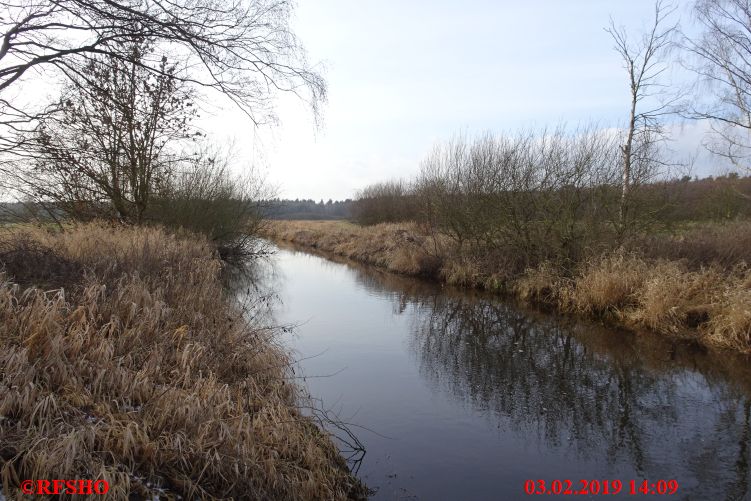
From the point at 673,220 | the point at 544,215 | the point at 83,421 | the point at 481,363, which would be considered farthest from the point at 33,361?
the point at 673,220

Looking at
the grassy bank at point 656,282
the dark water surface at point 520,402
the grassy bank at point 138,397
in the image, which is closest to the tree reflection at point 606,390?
the dark water surface at point 520,402

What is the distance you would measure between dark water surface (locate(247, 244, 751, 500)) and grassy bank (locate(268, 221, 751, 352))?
652mm

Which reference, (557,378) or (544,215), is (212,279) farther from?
(544,215)

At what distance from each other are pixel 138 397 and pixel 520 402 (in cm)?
469

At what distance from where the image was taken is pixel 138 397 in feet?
12.7

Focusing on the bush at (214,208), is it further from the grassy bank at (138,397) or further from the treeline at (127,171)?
the grassy bank at (138,397)

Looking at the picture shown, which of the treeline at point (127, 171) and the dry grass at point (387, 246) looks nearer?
the treeline at point (127, 171)

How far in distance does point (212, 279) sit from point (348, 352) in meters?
2.87

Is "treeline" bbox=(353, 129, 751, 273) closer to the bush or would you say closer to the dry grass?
the dry grass
